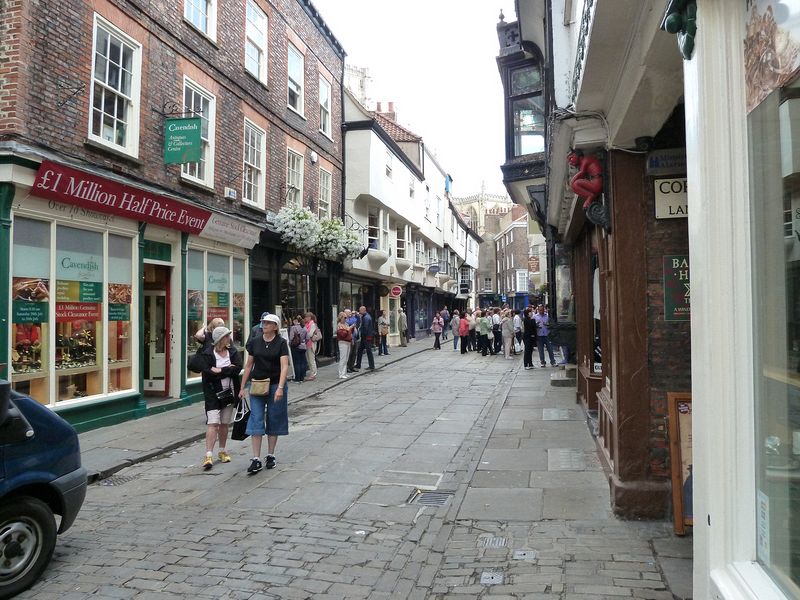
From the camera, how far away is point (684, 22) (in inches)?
95.4

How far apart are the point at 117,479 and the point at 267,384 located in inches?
79.8

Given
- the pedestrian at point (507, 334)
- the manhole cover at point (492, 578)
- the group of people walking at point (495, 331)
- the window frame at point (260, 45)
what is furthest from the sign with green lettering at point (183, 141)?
the pedestrian at point (507, 334)

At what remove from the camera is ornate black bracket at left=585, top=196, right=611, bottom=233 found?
18.2 feet

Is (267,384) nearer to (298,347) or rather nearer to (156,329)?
(156,329)

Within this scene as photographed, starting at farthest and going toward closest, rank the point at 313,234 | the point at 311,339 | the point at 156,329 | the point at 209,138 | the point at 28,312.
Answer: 1. the point at 313,234
2. the point at 311,339
3. the point at 209,138
4. the point at 156,329
5. the point at 28,312

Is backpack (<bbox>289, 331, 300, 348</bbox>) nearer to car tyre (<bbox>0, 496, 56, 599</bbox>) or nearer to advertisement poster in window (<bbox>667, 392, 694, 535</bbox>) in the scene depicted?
car tyre (<bbox>0, 496, 56, 599</bbox>)

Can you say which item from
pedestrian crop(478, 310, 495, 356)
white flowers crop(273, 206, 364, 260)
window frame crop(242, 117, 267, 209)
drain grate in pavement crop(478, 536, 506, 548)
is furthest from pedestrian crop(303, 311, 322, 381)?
drain grate in pavement crop(478, 536, 506, 548)

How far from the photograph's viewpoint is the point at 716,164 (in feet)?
7.48

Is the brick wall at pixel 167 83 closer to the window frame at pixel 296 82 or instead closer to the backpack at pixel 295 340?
the window frame at pixel 296 82

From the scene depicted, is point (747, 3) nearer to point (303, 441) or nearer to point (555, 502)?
point (555, 502)

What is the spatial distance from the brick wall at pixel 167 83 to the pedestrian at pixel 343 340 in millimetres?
3512

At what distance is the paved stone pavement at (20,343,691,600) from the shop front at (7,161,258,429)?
1.25 metres

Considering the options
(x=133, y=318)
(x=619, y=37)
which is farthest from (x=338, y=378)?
(x=619, y=37)

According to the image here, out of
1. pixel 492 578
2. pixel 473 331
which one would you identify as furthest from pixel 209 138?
pixel 473 331
